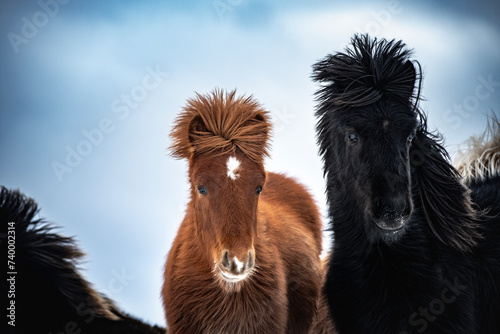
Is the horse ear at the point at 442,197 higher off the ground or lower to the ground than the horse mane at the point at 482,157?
lower

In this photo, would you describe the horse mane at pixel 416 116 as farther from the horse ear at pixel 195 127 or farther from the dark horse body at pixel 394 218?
the horse ear at pixel 195 127

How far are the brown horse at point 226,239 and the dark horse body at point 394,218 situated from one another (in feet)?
1.41

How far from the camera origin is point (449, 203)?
3242 mm

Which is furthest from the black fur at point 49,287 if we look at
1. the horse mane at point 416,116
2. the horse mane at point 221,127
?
the horse mane at point 416,116

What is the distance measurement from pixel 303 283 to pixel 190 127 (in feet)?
4.64

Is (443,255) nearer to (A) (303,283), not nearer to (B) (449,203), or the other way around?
(B) (449,203)

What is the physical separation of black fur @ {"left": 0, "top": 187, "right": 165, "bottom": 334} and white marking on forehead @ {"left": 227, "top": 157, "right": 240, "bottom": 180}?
1.48 meters

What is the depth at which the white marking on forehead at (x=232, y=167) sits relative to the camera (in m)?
3.10

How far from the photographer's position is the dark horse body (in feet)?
9.55

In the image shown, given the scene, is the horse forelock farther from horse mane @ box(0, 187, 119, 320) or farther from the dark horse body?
horse mane @ box(0, 187, 119, 320)

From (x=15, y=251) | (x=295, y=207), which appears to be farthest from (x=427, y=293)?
(x=15, y=251)

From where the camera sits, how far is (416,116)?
313 centimetres

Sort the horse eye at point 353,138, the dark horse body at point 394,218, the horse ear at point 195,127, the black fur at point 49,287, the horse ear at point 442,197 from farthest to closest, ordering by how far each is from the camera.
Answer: the black fur at point 49,287
the horse ear at point 195,127
the horse ear at point 442,197
the horse eye at point 353,138
the dark horse body at point 394,218

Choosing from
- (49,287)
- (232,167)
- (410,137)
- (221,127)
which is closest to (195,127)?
(221,127)
